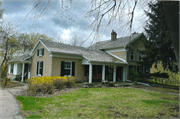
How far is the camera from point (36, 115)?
4641 mm

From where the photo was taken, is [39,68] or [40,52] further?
[40,52]

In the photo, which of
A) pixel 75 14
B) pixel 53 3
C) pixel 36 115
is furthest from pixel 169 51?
pixel 36 115

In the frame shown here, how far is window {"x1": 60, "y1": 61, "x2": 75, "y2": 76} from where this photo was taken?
14180 mm

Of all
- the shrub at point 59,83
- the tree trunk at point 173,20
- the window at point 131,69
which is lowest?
the shrub at point 59,83

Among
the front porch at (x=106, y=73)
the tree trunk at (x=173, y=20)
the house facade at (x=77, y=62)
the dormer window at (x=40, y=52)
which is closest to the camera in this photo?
the tree trunk at (x=173, y=20)

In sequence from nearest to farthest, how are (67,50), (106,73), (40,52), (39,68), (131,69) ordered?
(67,50)
(39,68)
(40,52)
(131,69)
(106,73)

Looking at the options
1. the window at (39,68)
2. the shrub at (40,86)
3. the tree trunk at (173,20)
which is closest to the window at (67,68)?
the window at (39,68)

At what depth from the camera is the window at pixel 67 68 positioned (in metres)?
14.2

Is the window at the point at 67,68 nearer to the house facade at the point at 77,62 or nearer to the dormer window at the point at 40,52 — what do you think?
the house facade at the point at 77,62

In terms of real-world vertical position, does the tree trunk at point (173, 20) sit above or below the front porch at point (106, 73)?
above

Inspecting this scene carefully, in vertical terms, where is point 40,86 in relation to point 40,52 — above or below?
below

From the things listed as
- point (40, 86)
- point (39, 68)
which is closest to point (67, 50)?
point (39, 68)

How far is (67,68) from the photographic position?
14617 millimetres

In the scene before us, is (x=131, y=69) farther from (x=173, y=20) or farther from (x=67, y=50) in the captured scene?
(x=173, y=20)
